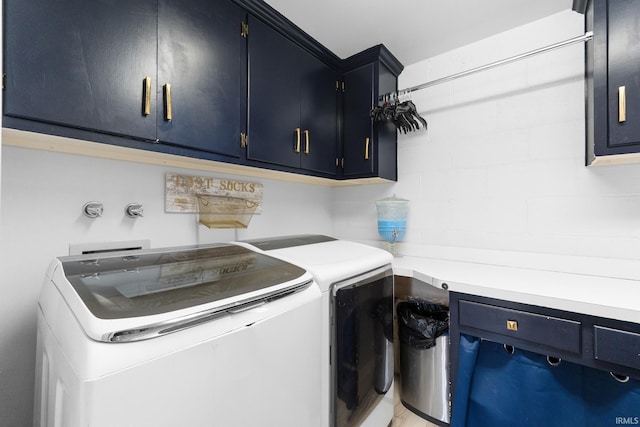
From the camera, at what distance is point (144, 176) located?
4.85ft

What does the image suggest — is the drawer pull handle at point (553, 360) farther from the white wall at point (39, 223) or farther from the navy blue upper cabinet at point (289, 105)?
the white wall at point (39, 223)

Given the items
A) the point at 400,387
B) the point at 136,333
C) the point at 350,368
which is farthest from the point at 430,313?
the point at 136,333

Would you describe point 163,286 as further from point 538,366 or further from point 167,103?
point 538,366

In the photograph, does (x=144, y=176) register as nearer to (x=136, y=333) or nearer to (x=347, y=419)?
(x=136, y=333)

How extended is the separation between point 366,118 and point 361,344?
5.16ft

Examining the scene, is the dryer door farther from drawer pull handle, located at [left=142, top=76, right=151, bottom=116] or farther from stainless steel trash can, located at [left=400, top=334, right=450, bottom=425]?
drawer pull handle, located at [left=142, top=76, right=151, bottom=116]

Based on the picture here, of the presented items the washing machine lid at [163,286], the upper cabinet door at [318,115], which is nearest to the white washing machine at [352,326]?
the washing machine lid at [163,286]

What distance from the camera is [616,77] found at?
1.32m

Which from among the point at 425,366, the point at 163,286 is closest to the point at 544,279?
the point at 425,366

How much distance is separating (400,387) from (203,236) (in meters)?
1.67

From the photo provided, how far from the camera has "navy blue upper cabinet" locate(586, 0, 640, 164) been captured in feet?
4.20

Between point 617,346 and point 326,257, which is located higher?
point 326,257

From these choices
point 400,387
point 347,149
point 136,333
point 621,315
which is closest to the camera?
point 136,333

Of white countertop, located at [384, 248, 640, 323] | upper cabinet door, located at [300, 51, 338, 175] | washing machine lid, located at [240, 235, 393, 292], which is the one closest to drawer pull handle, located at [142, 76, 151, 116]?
washing machine lid, located at [240, 235, 393, 292]
